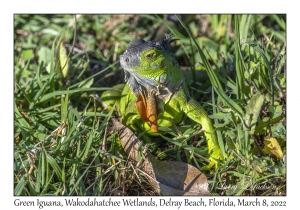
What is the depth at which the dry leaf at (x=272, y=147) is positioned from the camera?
4.50 metres

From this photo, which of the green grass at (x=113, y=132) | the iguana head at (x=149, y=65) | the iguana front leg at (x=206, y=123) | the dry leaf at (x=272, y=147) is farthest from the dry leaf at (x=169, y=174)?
the dry leaf at (x=272, y=147)

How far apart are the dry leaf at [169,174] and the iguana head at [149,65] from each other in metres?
0.49

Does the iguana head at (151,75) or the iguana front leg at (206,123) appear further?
the iguana front leg at (206,123)

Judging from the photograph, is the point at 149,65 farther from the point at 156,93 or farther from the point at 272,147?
the point at 272,147

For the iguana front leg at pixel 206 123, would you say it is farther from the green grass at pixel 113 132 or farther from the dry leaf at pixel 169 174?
the dry leaf at pixel 169 174

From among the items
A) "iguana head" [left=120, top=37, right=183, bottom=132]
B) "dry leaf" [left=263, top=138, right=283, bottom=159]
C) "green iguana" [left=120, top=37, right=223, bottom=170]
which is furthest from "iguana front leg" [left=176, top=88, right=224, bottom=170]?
"dry leaf" [left=263, top=138, right=283, bottom=159]

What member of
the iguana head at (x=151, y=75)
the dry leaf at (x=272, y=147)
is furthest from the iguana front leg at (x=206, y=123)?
the dry leaf at (x=272, y=147)

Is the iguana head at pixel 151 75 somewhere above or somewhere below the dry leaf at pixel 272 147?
above

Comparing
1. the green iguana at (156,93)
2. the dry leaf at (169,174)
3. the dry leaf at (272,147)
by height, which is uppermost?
the green iguana at (156,93)

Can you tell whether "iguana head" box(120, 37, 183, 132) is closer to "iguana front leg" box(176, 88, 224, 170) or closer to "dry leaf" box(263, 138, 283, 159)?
"iguana front leg" box(176, 88, 224, 170)

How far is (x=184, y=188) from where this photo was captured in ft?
14.2

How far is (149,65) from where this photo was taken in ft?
14.5

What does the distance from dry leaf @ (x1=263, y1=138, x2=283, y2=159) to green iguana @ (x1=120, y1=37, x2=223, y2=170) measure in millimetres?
420

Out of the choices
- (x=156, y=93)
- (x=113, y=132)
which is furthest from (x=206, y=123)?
(x=113, y=132)
